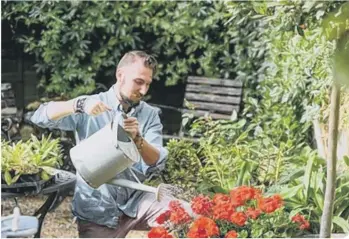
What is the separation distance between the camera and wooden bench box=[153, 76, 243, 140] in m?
2.71

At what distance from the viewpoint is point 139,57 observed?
2531 millimetres

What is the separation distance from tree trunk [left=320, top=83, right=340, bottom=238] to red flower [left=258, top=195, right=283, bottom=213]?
19 centimetres

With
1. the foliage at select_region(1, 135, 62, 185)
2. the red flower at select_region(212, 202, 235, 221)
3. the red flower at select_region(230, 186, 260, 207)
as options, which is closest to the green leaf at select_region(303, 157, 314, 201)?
the red flower at select_region(230, 186, 260, 207)

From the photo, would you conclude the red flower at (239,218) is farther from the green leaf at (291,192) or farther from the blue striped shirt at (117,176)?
the blue striped shirt at (117,176)

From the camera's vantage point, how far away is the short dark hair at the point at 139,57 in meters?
2.53

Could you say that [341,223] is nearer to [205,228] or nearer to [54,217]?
[205,228]

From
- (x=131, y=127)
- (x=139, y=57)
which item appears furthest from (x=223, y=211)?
(x=139, y=57)

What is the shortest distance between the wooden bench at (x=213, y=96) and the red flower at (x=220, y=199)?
37 cm

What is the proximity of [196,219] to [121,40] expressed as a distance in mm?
872

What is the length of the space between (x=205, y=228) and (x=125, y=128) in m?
0.54

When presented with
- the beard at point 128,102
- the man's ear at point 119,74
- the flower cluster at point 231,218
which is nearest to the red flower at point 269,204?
the flower cluster at point 231,218

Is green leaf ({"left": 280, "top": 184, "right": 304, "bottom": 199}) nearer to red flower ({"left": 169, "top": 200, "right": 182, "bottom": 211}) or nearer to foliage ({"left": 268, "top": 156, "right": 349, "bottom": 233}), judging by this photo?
foliage ({"left": 268, "top": 156, "right": 349, "bottom": 233})

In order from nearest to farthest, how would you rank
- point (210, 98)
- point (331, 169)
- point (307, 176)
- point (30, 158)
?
1. point (331, 169)
2. point (30, 158)
3. point (307, 176)
4. point (210, 98)

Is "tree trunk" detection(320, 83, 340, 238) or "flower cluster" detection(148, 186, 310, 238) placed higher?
"tree trunk" detection(320, 83, 340, 238)
